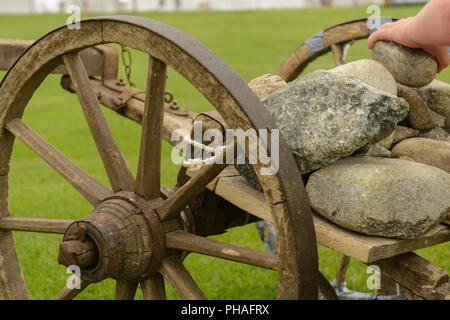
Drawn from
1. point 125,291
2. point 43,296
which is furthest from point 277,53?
point 125,291

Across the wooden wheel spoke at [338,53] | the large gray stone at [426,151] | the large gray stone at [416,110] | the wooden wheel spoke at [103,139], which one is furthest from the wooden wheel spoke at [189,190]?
the wooden wheel spoke at [338,53]

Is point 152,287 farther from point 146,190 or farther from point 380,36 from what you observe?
point 380,36

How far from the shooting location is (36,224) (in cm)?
247

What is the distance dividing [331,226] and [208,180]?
15.2 inches

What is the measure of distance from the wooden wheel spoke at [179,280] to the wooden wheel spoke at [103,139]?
12.6 inches

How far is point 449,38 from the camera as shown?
6.58 ft

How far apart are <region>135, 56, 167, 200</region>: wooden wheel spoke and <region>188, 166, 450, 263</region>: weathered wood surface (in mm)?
282

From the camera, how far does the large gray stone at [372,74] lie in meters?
2.07

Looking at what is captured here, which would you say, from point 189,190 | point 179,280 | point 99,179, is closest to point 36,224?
point 179,280

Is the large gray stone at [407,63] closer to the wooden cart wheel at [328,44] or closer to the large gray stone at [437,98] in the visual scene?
the large gray stone at [437,98]

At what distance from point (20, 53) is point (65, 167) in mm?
690

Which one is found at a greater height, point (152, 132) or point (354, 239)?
point (152, 132)

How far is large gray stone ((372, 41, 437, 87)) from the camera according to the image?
2.21 m

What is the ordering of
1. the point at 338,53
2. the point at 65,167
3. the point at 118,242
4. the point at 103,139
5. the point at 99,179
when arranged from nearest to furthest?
the point at 118,242, the point at 103,139, the point at 65,167, the point at 338,53, the point at 99,179
